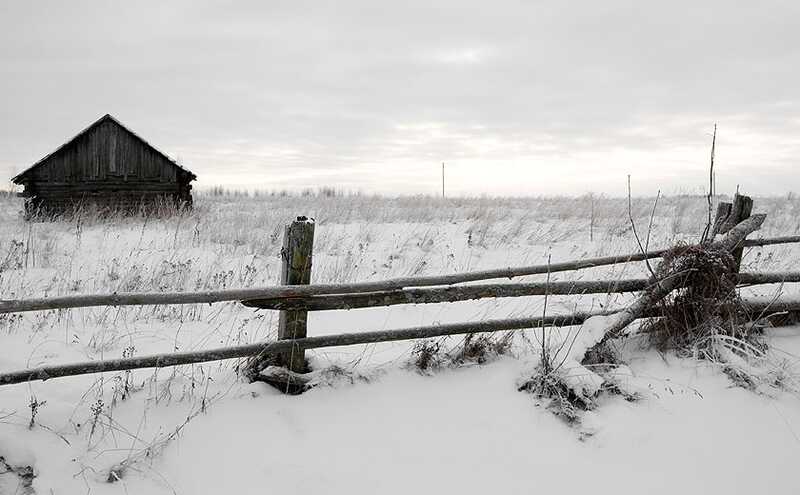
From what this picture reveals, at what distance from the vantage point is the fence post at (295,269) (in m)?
3.48

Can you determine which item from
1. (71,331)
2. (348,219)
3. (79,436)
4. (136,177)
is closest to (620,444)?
(79,436)

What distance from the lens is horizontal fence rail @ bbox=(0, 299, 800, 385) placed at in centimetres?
310

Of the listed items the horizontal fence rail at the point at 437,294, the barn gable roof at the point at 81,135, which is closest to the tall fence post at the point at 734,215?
the horizontal fence rail at the point at 437,294

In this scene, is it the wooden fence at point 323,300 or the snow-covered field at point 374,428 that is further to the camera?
the wooden fence at point 323,300

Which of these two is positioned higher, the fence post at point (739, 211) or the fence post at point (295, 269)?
the fence post at point (739, 211)

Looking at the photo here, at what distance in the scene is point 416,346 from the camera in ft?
12.9

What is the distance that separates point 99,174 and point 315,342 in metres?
15.8

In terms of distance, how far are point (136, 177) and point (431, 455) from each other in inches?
646

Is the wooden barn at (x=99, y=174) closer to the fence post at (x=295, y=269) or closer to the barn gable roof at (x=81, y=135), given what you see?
the barn gable roof at (x=81, y=135)

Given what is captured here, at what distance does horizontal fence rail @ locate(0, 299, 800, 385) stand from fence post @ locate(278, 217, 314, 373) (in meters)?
0.08

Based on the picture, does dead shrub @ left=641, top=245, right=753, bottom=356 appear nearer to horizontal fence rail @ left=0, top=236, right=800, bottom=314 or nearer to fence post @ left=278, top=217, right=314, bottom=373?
horizontal fence rail @ left=0, top=236, right=800, bottom=314

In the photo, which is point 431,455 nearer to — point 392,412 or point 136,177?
point 392,412

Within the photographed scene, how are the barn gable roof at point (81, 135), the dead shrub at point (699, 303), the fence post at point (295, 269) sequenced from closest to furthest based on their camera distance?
the fence post at point (295, 269), the dead shrub at point (699, 303), the barn gable roof at point (81, 135)

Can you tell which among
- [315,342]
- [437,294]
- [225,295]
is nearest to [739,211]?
[437,294]
